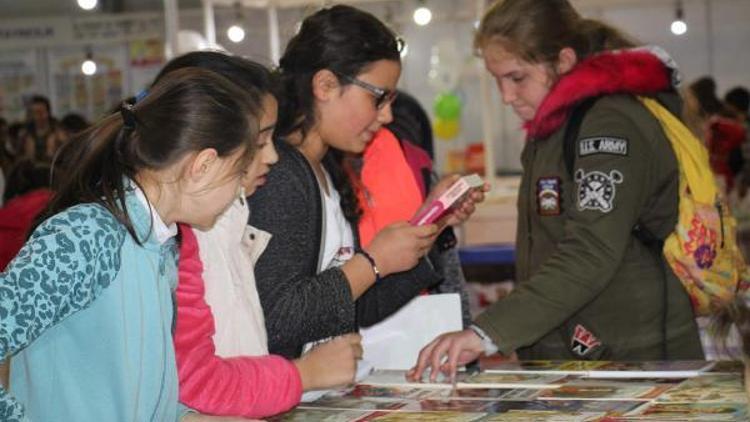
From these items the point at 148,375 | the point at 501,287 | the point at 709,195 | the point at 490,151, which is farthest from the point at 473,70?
the point at 148,375

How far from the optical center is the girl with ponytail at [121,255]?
66.4 inches

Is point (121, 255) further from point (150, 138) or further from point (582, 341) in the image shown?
point (582, 341)

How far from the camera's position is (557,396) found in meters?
2.22

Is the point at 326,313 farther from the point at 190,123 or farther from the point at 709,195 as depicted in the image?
the point at 709,195

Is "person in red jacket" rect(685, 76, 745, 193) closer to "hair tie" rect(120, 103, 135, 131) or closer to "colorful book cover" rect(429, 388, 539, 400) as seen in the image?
"colorful book cover" rect(429, 388, 539, 400)

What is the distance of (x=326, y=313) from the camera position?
236 cm

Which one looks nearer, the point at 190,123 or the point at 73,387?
the point at 73,387

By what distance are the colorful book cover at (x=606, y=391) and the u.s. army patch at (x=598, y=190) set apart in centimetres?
52

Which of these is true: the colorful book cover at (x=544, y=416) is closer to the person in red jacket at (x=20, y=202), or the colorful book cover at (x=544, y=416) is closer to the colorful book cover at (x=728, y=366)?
the colorful book cover at (x=728, y=366)

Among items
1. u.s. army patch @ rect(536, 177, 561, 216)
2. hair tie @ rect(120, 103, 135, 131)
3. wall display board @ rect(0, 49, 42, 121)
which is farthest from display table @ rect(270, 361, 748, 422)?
Result: wall display board @ rect(0, 49, 42, 121)

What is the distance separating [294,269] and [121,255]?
1.91 feet

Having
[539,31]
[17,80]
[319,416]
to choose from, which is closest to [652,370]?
[319,416]

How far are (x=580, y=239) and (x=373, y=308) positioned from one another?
478mm

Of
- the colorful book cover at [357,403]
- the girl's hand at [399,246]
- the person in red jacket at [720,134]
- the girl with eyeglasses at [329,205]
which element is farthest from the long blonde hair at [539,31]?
the person in red jacket at [720,134]
